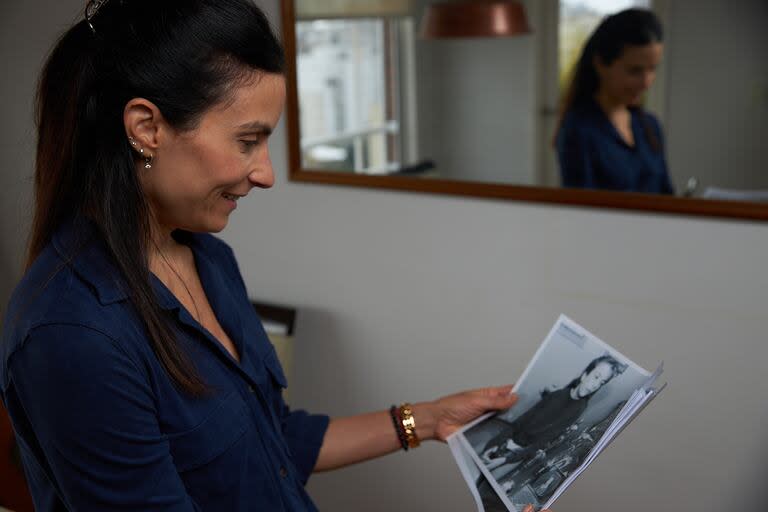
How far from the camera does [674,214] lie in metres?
1.71

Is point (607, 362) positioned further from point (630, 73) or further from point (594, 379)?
point (630, 73)

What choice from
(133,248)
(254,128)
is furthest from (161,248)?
(254,128)

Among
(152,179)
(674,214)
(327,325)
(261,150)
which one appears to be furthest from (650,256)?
(152,179)

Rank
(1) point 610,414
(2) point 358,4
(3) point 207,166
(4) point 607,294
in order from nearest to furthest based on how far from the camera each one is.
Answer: (3) point 207,166 < (1) point 610,414 < (4) point 607,294 < (2) point 358,4

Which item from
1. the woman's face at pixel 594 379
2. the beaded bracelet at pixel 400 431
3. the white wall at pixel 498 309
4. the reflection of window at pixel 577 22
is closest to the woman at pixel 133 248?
the beaded bracelet at pixel 400 431

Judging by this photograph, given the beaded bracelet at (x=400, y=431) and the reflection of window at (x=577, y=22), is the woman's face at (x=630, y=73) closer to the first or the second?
the reflection of window at (x=577, y=22)

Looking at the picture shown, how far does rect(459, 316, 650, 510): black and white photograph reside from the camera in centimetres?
119

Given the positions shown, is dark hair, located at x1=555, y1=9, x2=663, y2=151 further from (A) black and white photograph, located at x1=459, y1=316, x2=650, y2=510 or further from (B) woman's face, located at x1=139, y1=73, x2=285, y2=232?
(B) woman's face, located at x1=139, y1=73, x2=285, y2=232

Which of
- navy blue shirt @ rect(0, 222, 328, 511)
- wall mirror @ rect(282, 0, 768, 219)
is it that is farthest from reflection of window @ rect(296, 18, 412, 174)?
navy blue shirt @ rect(0, 222, 328, 511)

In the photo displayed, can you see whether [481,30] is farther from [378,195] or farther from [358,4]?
[378,195]

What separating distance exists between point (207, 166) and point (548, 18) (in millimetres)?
982

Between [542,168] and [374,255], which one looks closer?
[542,168]

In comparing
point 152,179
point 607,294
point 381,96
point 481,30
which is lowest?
point 607,294

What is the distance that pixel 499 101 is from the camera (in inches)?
72.2
